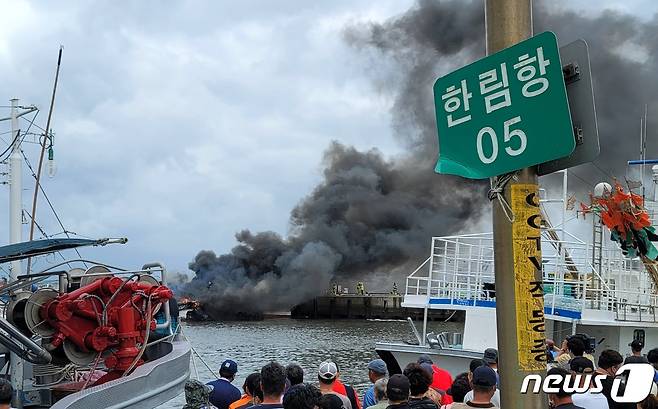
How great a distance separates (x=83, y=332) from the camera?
26.5 feet

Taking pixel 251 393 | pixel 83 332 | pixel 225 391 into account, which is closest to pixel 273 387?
pixel 251 393

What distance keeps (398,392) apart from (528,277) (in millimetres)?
1724

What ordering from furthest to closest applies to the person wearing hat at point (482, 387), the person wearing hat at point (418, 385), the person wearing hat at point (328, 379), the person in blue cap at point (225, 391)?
1. the person in blue cap at point (225, 391)
2. the person wearing hat at point (328, 379)
3. the person wearing hat at point (418, 385)
4. the person wearing hat at point (482, 387)

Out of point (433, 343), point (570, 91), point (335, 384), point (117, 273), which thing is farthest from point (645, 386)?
point (433, 343)

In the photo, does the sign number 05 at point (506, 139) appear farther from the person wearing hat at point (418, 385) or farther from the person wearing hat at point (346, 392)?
the person wearing hat at point (346, 392)

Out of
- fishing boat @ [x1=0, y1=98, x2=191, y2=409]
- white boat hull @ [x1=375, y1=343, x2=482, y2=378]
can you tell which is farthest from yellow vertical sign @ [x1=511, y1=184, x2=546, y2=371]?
white boat hull @ [x1=375, y1=343, x2=482, y2=378]

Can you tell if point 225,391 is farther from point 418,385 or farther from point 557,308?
point 557,308

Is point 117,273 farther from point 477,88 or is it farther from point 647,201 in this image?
point 647,201

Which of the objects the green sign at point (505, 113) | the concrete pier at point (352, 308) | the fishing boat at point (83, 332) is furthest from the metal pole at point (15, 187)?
the concrete pier at point (352, 308)

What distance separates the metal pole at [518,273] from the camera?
2.56 m

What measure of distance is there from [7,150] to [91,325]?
5.87 meters

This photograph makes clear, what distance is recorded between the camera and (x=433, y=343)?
1259cm

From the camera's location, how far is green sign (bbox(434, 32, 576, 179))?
2.49 meters

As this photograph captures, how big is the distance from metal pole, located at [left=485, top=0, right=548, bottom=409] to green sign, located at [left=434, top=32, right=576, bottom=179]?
0.11m
